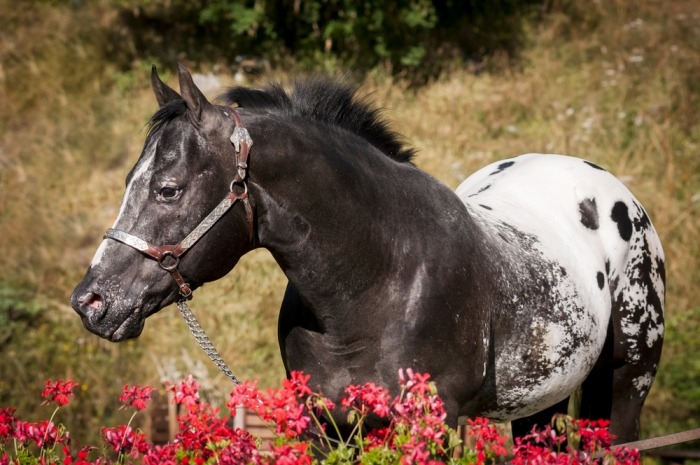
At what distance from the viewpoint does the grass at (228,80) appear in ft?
28.6

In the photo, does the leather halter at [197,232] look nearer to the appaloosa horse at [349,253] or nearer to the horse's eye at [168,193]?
the appaloosa horse at [349,253]

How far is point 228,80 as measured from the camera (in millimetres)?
13031

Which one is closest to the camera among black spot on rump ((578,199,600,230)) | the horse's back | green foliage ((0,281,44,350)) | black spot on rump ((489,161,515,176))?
the horse's back

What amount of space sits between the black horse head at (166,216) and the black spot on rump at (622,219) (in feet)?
7.93

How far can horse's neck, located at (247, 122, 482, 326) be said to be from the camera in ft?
10.8

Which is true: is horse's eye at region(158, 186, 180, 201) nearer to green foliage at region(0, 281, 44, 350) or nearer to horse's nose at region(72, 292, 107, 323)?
horse's nose at region(72, 292, 107, 323)

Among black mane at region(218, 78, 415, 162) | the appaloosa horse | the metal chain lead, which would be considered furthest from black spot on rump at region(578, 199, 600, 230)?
the metal chain lead

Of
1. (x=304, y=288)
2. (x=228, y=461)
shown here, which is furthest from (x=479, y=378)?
(x=228, y=461)

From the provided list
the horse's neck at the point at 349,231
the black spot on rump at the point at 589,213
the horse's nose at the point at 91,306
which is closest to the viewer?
the horse's nose at the point at 91,306

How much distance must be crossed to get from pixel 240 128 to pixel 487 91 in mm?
9698

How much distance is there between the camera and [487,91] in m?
12.4

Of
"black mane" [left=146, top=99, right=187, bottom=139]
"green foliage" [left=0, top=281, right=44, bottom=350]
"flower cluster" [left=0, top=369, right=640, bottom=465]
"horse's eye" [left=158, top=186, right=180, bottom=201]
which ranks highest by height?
"black mane" [left=146, top=99, right=187, bottom=139]

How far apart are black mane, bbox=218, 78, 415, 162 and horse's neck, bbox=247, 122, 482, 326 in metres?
0.21

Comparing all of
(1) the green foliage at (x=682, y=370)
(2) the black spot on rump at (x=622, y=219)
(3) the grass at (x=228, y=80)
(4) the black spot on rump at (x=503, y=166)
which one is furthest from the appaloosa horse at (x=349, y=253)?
(1) the green foliage at (x=682, y=370)
